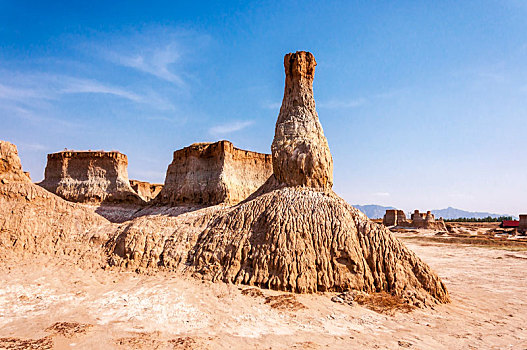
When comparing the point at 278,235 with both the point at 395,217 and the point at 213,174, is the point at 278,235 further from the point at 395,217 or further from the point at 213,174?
the point at 395,217

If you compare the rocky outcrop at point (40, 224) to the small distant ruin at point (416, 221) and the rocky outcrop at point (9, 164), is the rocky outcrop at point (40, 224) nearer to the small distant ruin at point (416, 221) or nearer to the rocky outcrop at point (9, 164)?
the rocky outcrop at point (9, 164)

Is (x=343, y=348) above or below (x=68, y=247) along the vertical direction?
below

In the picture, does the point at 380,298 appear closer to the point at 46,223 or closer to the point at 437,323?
the point at 437,323

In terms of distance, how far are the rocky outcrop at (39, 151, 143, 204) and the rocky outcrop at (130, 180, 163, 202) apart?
10390 millimetres

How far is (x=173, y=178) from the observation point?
3309cm

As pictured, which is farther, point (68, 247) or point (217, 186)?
point (217, 186)

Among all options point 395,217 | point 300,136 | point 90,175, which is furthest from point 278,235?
point 395,217

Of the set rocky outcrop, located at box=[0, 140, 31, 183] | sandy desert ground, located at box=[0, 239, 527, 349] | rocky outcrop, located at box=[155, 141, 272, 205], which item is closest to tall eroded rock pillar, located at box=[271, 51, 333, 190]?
sandy desert ground, located at box=[0, 239, 527, 349]

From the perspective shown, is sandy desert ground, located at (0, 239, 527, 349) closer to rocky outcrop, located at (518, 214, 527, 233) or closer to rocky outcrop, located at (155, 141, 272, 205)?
rocky outcrop, located at (155, 141, 272, 205)

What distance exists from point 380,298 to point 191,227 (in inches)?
279

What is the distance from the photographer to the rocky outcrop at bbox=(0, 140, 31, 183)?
13.4 m

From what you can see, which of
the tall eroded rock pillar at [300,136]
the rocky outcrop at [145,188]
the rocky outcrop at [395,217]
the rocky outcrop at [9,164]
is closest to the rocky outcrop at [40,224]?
the rocky outcrop at [9,164]

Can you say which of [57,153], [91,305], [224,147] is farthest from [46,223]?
[57,153]

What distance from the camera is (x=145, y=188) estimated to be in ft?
150
